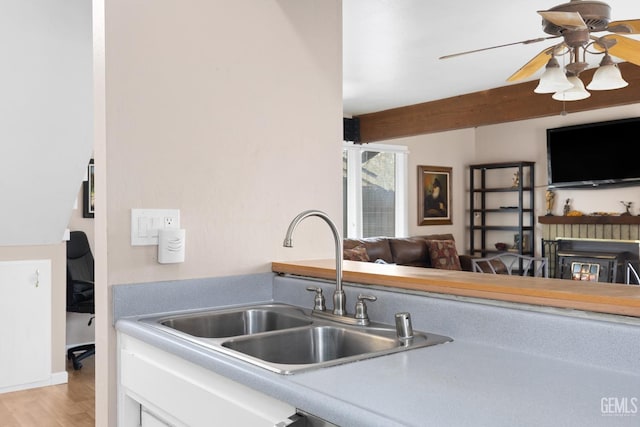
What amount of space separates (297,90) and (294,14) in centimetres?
29

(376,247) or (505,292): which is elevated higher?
(505,292)

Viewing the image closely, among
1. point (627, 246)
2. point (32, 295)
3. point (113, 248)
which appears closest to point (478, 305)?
point (113, 248)

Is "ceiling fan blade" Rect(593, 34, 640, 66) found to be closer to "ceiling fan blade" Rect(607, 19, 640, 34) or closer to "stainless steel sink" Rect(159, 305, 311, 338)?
"ceiling fan blade" Rect(607, 19, 640, 34)

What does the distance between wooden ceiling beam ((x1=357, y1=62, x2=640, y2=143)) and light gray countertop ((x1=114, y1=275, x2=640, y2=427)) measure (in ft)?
12.6

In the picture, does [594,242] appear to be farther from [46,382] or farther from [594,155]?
[46,382]

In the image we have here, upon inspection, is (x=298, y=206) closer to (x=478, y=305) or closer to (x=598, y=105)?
(x=478, y=305)

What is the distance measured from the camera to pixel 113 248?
1814mm

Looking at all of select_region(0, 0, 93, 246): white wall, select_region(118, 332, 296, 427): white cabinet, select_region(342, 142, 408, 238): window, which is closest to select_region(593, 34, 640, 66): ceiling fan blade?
select_region(0, 0, 93, 246): white wall

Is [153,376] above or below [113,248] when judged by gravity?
below

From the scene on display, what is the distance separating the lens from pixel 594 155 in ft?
22.8

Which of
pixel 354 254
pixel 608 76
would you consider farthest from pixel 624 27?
pixel 354 254

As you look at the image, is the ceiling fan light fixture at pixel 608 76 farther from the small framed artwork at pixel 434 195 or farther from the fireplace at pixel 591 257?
the small framed artwork at pixel 434 195

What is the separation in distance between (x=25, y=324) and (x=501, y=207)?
249 inches

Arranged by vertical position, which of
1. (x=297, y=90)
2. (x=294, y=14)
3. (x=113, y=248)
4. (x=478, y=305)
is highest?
(x=294, y=14)
